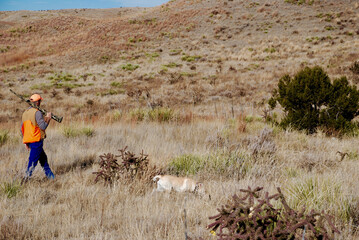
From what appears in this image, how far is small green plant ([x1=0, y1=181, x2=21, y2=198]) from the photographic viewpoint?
10.0 ft

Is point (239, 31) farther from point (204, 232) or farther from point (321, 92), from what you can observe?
point (204, 232)

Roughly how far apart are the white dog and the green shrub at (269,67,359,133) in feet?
13.3

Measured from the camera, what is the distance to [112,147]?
5203mm

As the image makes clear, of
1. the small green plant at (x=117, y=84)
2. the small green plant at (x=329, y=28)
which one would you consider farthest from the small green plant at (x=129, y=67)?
the small green plant at (x=329, y=28)

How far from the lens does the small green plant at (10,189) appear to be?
3.05m

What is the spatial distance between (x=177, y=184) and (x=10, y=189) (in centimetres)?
200

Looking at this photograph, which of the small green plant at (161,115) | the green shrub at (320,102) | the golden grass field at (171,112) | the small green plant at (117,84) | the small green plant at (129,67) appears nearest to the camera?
the golden grass field at (171,112)

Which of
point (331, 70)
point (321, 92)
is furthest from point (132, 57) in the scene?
point (321, 92)

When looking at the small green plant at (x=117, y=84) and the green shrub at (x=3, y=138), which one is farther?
the small green plant at (x=117, y=84)

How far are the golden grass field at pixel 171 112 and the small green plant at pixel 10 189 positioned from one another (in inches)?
1.0

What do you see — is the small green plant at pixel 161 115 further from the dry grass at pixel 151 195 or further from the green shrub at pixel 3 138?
A: the green shrub at pixel 3 138

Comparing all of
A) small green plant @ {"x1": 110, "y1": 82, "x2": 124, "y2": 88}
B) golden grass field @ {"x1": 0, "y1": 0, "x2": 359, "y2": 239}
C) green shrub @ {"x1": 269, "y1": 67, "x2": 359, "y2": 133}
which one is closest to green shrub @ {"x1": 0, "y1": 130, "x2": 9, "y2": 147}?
golden grass field @ {"x1": 0, "y1": 0, "x2": 359, "y2": 239}

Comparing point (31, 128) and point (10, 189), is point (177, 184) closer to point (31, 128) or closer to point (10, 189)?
point (10, 189)

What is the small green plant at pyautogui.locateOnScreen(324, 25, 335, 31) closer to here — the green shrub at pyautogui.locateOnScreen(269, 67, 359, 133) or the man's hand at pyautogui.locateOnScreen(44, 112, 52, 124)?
the green shrub at pyautogui.locateOnScreen(269, 67, 359, 133)
